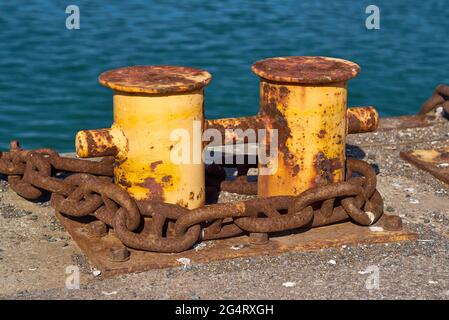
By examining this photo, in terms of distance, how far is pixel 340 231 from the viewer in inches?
221

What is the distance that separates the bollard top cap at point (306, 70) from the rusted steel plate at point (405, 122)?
2170 millimetres

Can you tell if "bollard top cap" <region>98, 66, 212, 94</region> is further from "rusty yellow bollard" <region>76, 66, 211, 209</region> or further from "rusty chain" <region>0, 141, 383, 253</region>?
"rusty chain" <region>0, 141, 383, 253</region>

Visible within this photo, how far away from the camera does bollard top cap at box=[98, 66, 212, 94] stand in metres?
5.23

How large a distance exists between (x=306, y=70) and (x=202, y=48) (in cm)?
902

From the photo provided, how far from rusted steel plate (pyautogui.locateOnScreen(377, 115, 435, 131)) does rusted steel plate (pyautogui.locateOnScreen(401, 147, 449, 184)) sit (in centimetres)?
70

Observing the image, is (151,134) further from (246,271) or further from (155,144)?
(246,271)

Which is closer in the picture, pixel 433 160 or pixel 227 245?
pixel 227 245

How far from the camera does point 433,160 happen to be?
7.04 metres

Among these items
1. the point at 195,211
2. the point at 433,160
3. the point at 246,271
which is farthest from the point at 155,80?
the point at 433,160

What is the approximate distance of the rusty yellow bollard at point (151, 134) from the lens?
17.3 ft
